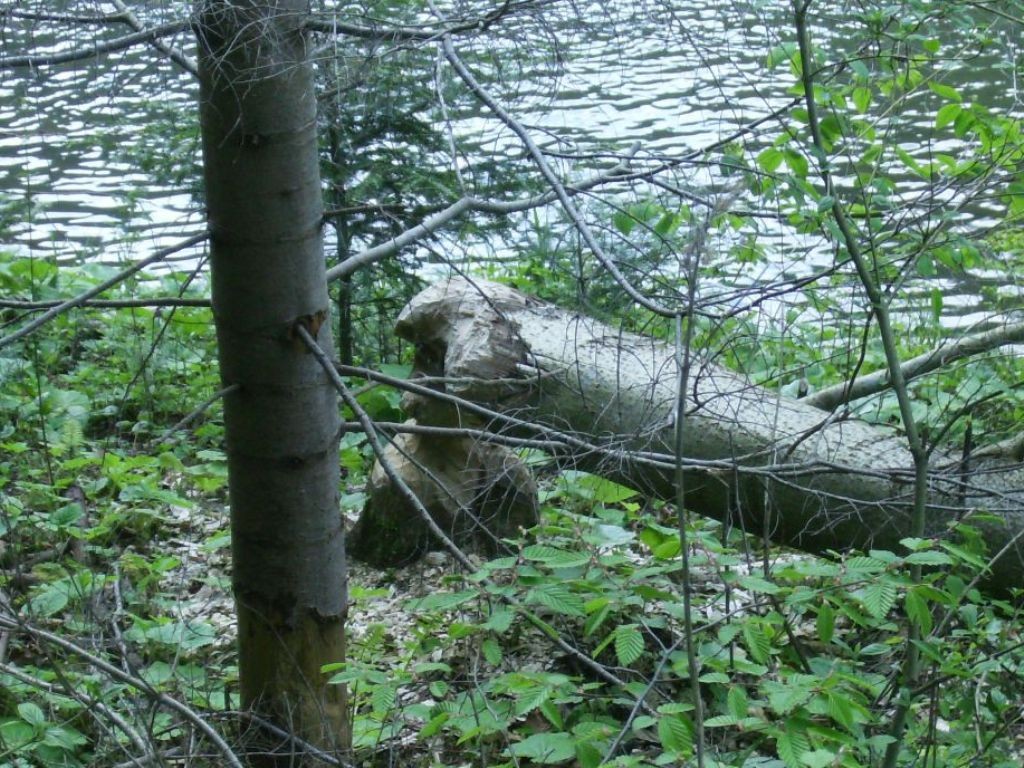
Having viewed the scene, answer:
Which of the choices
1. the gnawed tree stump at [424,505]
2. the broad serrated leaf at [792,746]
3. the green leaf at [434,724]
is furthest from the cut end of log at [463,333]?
the broad serrated leaf at [792,746]

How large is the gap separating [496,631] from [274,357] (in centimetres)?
96

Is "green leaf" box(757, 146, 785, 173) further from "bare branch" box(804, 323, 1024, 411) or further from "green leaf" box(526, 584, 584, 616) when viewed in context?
"green leaf" box(526, 584, 584, 616)

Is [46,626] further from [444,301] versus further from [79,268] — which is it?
[79,268]

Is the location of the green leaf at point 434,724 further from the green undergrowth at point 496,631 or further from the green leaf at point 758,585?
the green leaf at point 758,585

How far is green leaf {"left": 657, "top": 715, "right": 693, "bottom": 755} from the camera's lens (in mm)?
2457

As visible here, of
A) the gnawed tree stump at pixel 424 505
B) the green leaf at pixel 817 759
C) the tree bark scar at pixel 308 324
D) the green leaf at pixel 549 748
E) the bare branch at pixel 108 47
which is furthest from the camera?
the gnawed tree stump at pixel 424 505

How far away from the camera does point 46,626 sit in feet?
14.0

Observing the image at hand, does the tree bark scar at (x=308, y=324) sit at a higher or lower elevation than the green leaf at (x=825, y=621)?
higher

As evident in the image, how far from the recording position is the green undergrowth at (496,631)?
108 inches

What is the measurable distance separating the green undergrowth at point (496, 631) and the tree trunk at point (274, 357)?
0.21m

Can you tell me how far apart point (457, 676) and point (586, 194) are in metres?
2.05

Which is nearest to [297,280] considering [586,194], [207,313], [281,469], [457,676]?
[281,469]

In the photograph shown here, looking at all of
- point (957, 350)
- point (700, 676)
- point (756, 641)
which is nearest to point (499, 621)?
point (756, 641)

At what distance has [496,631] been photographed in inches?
119
